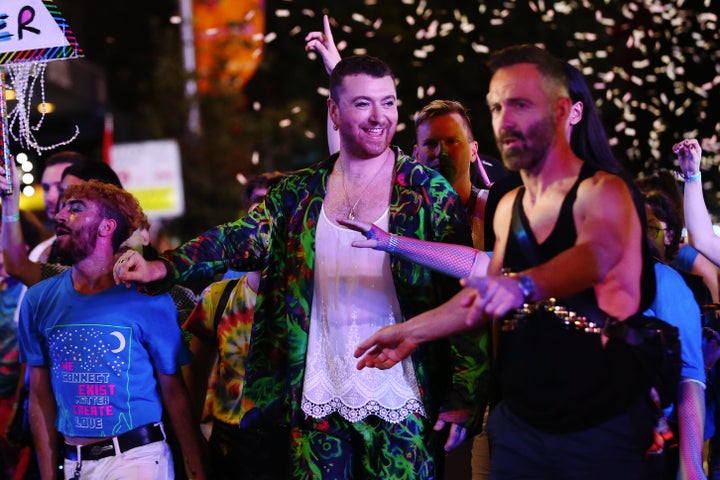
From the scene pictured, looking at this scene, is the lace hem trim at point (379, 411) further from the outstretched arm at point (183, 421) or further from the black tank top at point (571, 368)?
the outstretched arm at point (183, 421)

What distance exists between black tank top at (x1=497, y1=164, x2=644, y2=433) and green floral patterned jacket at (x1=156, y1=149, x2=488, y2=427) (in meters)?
0.95

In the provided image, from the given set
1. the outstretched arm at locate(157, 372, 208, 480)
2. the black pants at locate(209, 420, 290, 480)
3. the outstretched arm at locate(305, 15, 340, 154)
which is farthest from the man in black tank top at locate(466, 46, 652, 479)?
the outstretched arm at locate(157, 372, 208, 480)

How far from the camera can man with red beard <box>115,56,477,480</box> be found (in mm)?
4766

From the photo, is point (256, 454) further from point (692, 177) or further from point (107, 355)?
point (692, 177)

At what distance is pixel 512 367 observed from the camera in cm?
387

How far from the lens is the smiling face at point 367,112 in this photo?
4.95 meters

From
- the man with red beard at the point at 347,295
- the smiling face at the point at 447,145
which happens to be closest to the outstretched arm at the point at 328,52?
the smiling face at the point at 447,145

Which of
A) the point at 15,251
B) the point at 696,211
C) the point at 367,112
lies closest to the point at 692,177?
the point at 696,211

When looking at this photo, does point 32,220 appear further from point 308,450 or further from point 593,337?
point 593,337

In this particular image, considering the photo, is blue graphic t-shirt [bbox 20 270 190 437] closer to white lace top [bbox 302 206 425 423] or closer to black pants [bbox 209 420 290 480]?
black pants [bbox 209 420 290 480]

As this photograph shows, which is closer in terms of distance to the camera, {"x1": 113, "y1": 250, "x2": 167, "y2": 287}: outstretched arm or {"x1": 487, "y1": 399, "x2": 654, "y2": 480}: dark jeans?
{"x1": 487, "y1": 399, "x2": 654, "y2": 480}: dark jeans

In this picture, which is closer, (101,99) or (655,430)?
(655,430)

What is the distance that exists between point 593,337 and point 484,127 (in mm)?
13654

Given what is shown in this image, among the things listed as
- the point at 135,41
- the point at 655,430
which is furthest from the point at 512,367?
the point at 135,41
